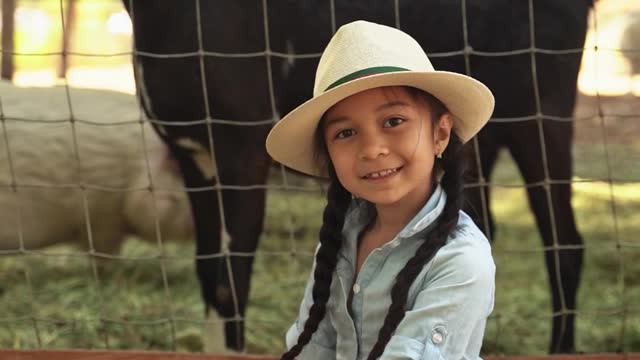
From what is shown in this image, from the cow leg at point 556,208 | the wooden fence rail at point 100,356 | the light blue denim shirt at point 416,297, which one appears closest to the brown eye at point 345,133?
the light blue denim shirt at point 416,297

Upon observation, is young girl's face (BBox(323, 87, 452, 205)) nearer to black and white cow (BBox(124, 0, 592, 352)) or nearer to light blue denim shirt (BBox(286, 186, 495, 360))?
light blue denim shirt (BBox(286, 186, 495, 360))

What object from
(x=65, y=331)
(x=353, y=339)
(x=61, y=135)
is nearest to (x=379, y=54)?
(x=353, y=339)

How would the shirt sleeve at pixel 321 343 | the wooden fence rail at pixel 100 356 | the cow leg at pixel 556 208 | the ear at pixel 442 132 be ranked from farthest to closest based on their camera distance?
the cow leg at pixel 556 208, the wooden fence rail at pixel 100 356, the shirt sleeve at pixel 321 343, the ear at pixel 442 132

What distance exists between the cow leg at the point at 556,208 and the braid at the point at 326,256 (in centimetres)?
78

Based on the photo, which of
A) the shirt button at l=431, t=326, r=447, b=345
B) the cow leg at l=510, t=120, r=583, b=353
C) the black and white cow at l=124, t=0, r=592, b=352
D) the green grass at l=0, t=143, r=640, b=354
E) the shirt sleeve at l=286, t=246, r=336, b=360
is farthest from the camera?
the green grass at l=0, t=143, r=640, b=354

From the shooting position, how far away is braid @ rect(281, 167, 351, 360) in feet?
4.19

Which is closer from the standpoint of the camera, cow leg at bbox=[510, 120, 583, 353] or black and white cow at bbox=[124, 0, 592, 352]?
black and white cow at bbox=[124, 0, 592, 352]

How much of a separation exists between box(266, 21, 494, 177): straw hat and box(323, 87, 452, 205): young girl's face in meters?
0.02

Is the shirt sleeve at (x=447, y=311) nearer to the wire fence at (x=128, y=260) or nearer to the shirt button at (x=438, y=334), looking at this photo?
the shirt button at (x=438, y=334)

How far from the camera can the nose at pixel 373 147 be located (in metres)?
1.15

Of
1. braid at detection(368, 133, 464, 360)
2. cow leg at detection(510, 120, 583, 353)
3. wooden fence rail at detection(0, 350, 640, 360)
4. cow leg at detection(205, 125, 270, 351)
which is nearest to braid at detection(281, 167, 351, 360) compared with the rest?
braid at detection(368, 133, 464, 360)

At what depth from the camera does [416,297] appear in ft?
3.80

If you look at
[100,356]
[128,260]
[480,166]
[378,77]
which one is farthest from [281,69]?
[128,260]

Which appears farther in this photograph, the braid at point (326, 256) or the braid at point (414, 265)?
the braid at point (326, 256)
